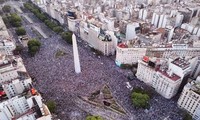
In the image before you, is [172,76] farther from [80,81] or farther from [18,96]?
[18,96]

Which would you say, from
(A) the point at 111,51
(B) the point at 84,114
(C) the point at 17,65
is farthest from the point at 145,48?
(C) the point at 17,65

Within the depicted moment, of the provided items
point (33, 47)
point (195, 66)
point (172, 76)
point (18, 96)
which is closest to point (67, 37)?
point (33, 47)

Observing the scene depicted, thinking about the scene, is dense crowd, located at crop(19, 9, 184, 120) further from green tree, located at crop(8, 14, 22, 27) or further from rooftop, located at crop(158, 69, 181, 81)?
green tree, located at crop(8, 14, 22, 27)

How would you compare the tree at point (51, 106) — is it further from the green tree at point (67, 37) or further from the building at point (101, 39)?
the green tree at point (67, 37)

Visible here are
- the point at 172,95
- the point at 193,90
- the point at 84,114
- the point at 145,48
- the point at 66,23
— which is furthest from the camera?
the point at 66,23

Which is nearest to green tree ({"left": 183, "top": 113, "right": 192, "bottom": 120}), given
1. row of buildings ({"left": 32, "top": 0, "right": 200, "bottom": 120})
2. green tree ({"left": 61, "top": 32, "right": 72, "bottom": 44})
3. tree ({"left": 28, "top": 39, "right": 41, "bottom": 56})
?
row of buildings ({"left": 32, "top": 0, "right": 200, "bottom": 120})

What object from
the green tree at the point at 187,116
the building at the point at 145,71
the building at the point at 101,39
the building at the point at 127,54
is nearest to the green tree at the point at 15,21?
the building at the point at 101,39

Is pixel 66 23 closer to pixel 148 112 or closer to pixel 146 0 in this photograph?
pixel 146 0
